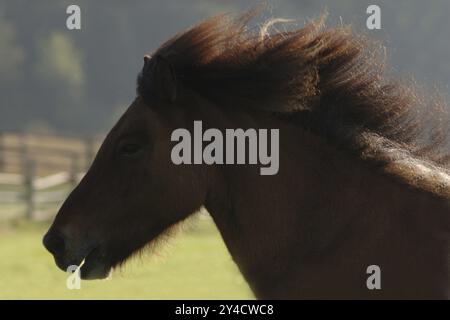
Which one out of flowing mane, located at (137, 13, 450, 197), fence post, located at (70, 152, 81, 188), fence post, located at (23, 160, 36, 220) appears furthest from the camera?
fence post, located at (70, 152, 81, 188)

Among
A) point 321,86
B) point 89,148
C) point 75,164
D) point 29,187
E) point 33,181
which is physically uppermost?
point 89,148

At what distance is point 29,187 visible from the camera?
2077cm

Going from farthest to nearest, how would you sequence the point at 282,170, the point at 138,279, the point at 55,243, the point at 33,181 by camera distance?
the point at 33,181, the point at 138,279, the point at 55,243, the point at 282,170

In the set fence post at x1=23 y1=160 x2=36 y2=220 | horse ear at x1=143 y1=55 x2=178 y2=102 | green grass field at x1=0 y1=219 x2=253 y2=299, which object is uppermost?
fence post at x1=23 y1=160 x2=36 y2=220

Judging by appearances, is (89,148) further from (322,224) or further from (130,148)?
(322,224)

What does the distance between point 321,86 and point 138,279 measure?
728 cm

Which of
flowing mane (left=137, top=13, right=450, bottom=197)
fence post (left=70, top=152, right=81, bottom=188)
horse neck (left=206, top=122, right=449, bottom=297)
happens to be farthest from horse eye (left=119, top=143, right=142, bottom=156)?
fence post (left=70, top=152, right=81, bottom=188)

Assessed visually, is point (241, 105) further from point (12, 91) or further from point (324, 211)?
point (12, 91)

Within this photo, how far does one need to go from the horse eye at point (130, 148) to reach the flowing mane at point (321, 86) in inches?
9.3

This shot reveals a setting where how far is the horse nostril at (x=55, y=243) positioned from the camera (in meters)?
4.65

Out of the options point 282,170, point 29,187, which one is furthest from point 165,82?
point 29,187

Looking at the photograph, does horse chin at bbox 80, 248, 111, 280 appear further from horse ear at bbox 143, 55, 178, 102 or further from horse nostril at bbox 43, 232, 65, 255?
horse ear at bbox 143, 55, 178, 102

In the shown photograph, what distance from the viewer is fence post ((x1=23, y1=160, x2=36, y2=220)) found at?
19.8 metres

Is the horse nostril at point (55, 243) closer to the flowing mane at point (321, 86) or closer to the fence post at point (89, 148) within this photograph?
the flowing mane at point (321, 86)
